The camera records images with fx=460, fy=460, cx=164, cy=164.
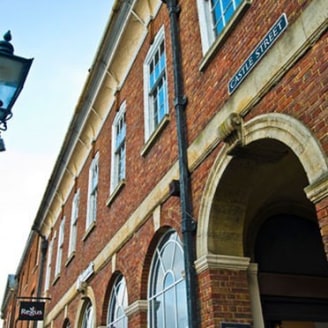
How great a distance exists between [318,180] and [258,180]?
2244 mm

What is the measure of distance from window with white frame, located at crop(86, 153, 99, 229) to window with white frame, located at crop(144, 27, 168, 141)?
3848 millimetres

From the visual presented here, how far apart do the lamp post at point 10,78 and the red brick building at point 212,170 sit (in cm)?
236

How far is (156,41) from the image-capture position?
9227 mm

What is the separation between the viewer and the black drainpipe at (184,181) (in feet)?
18.9

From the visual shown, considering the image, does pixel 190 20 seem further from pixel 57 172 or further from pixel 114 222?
pixel 57 172

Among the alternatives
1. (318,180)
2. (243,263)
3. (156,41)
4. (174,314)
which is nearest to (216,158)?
(243,263)

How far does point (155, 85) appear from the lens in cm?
899

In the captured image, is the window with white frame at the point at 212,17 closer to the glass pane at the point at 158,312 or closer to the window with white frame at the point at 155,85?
the window with white frame at the point at 155,85

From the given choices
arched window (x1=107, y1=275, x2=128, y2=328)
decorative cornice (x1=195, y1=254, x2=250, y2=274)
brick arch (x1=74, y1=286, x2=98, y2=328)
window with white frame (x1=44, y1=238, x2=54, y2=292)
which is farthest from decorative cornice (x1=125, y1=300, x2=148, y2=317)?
window with white frame (x1=44, y1=238, x2=54, y2=292)

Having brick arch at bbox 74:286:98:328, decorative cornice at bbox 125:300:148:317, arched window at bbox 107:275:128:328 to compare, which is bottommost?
decorative cornice at bbox 125:300:148:317

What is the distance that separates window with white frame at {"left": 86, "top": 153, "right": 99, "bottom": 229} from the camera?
12398 millimetres

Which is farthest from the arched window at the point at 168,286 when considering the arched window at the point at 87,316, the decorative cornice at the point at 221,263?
the arched window at the point at 87,316

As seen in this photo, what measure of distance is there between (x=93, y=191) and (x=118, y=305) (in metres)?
4.21

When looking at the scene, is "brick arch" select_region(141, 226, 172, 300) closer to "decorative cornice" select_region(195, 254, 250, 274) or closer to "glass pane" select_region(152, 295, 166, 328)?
"glass pane" select_region(152, 295, 166, 328)
